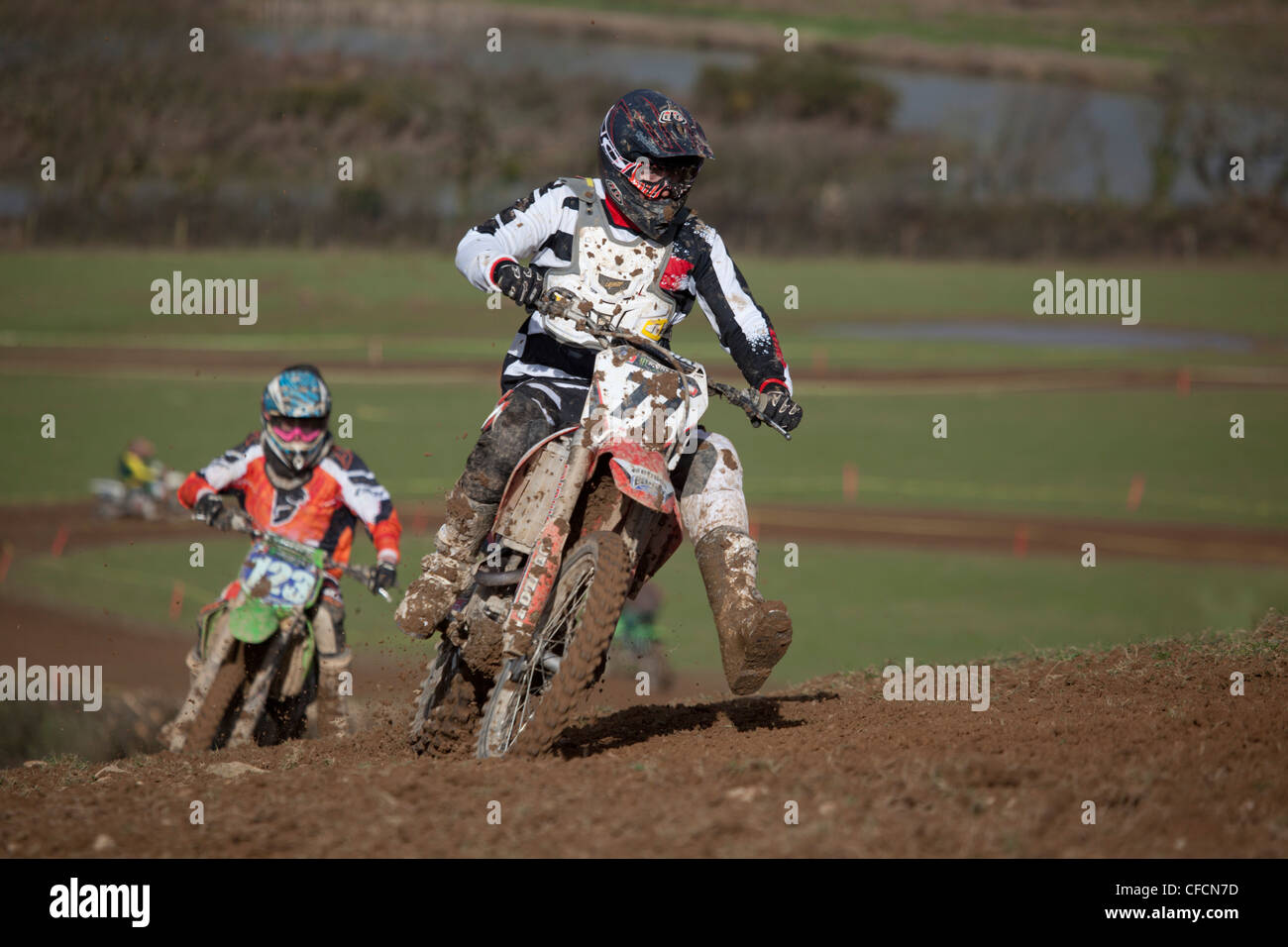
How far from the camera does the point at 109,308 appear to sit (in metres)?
52.7

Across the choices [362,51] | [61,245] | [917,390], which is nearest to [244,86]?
[61,245]

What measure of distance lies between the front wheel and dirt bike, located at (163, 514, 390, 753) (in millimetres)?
2422

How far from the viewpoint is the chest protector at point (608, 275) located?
6.41m

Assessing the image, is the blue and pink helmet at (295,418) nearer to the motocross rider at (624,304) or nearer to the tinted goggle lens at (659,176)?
the motocross rider at (624,304)

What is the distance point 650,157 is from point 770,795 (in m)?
2.75

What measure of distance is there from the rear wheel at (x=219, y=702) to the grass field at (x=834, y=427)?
13.7 feet

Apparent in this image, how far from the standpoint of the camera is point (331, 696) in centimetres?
900

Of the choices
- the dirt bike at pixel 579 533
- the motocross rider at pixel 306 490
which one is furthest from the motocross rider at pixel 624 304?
the motocross rider at pixel 306 490

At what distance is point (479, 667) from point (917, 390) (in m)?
36.2

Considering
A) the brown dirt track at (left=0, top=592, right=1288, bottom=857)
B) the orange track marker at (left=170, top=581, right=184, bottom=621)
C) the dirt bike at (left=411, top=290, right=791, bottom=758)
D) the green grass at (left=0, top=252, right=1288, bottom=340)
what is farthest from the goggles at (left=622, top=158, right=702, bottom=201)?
the green grass at (left=0, top=252, right=1288, bottom=340)

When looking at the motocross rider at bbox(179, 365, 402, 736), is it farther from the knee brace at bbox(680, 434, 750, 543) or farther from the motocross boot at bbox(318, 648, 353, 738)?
the knee brace at bbox(680, 434, 750, 543)

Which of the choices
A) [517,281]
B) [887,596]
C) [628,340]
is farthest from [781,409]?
[887,596]

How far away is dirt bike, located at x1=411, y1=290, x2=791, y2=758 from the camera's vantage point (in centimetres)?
579

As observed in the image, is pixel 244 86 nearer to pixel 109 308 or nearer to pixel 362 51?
pixel 109 308
